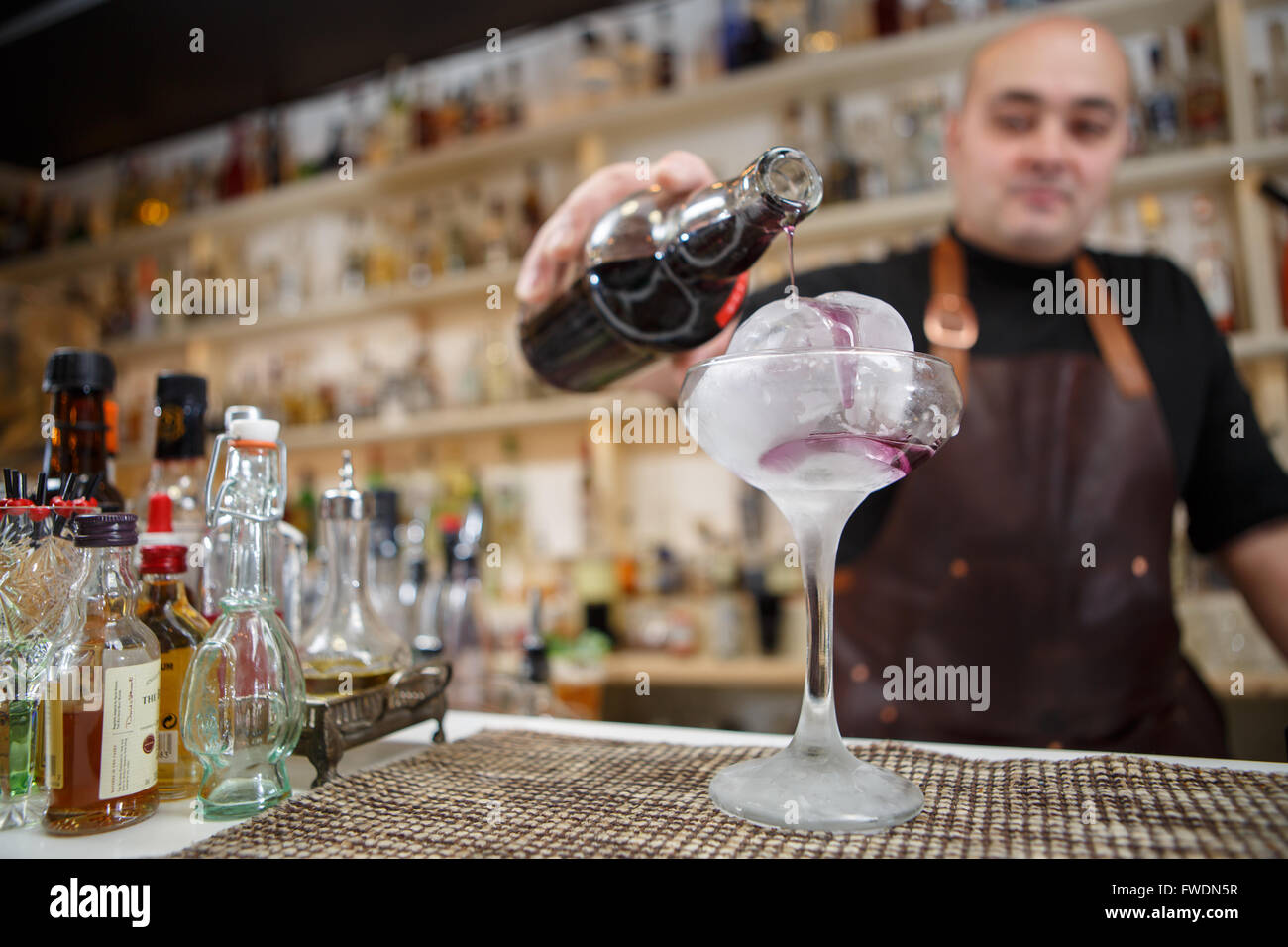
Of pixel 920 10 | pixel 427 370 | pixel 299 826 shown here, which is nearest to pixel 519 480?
pixel 427 370

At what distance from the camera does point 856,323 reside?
0.56 m

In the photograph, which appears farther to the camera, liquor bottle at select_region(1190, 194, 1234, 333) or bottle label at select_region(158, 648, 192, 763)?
liquor bottle at select_region(1190, 194, 1234, 333)

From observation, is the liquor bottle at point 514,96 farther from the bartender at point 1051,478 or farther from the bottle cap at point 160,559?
the bottle cap at point 160,559

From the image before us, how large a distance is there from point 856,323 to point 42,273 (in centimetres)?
415

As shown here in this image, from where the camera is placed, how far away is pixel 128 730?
1.88ft

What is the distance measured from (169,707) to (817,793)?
1.57ft

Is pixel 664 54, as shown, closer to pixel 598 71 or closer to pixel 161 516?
pixel 598 71

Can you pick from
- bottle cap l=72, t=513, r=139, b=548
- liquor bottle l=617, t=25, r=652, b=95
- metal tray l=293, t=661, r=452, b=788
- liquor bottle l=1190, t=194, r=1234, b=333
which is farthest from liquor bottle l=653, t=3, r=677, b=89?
bottle cap l=72, t=513, r=139, b=548

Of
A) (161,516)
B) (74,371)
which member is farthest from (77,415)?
(161,516)

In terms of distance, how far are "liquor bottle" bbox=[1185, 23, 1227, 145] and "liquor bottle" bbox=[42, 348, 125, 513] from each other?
2193mm

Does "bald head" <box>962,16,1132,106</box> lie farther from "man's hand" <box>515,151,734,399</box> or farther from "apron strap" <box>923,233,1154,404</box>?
"man's hand" <box>515,151,734,399</box>

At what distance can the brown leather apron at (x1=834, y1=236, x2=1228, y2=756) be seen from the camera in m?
1.26

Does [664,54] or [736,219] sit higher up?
[664,54]

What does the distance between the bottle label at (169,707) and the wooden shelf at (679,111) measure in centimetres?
188
